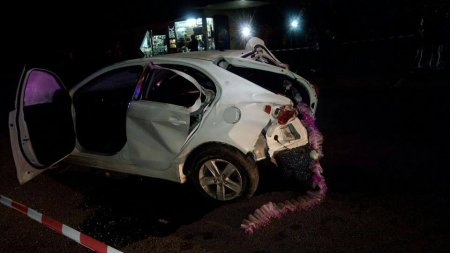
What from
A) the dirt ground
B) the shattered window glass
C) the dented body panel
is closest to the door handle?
the dented body panel

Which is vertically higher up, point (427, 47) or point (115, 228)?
point (427, 47)

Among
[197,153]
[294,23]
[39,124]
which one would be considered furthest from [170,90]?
[294,23]

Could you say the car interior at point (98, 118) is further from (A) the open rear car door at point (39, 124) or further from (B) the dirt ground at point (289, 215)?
(B) the dirt ground at point (289, 215)

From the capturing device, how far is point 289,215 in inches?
158

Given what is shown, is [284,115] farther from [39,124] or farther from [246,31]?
[246,31]

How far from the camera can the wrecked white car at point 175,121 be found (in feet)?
13.7

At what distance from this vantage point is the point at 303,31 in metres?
17.6

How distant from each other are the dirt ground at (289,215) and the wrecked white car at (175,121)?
346 mm

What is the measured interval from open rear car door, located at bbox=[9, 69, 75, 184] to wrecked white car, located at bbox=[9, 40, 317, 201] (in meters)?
0.01

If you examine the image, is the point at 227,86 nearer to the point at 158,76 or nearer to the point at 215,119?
the point at 215,119

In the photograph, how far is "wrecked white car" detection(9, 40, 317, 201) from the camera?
4.18 m

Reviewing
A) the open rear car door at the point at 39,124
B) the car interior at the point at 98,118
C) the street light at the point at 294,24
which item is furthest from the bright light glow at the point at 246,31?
the open rear car door at the point at 39,124

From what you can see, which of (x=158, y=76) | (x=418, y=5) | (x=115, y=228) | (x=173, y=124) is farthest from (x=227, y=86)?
(x=418, y=5)

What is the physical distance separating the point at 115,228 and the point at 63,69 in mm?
8657
